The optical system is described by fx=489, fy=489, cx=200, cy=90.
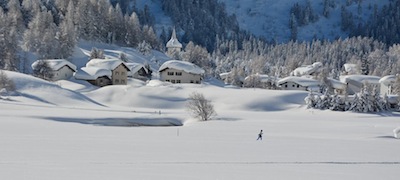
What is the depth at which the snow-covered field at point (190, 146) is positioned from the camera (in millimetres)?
18016

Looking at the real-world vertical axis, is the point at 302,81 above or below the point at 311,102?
above

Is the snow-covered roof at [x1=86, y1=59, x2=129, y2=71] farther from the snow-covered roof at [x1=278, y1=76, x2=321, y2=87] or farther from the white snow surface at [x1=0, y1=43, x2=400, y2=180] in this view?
the snow-covered roof at [x1=278, y1=76, x2=321, y2=87]

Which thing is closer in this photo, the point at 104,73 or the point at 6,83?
the point at 6,83

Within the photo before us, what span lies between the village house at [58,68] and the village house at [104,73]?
147cm

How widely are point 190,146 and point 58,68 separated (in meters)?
57.4

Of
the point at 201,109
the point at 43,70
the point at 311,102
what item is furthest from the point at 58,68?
the point at 311,102

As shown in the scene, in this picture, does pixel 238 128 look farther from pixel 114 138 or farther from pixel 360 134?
pixel 114 138

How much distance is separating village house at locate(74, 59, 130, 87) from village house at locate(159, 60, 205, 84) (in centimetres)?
697

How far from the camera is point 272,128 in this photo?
42219 mm

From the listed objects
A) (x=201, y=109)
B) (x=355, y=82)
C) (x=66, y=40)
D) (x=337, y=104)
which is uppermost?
(x=66, y=40)

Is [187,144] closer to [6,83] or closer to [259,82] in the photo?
[6,83]

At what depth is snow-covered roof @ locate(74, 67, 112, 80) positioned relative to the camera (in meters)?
80.1

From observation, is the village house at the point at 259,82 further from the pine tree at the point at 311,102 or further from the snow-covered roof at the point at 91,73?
the pine tree at the point at 311,102

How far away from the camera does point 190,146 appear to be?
26.8m
